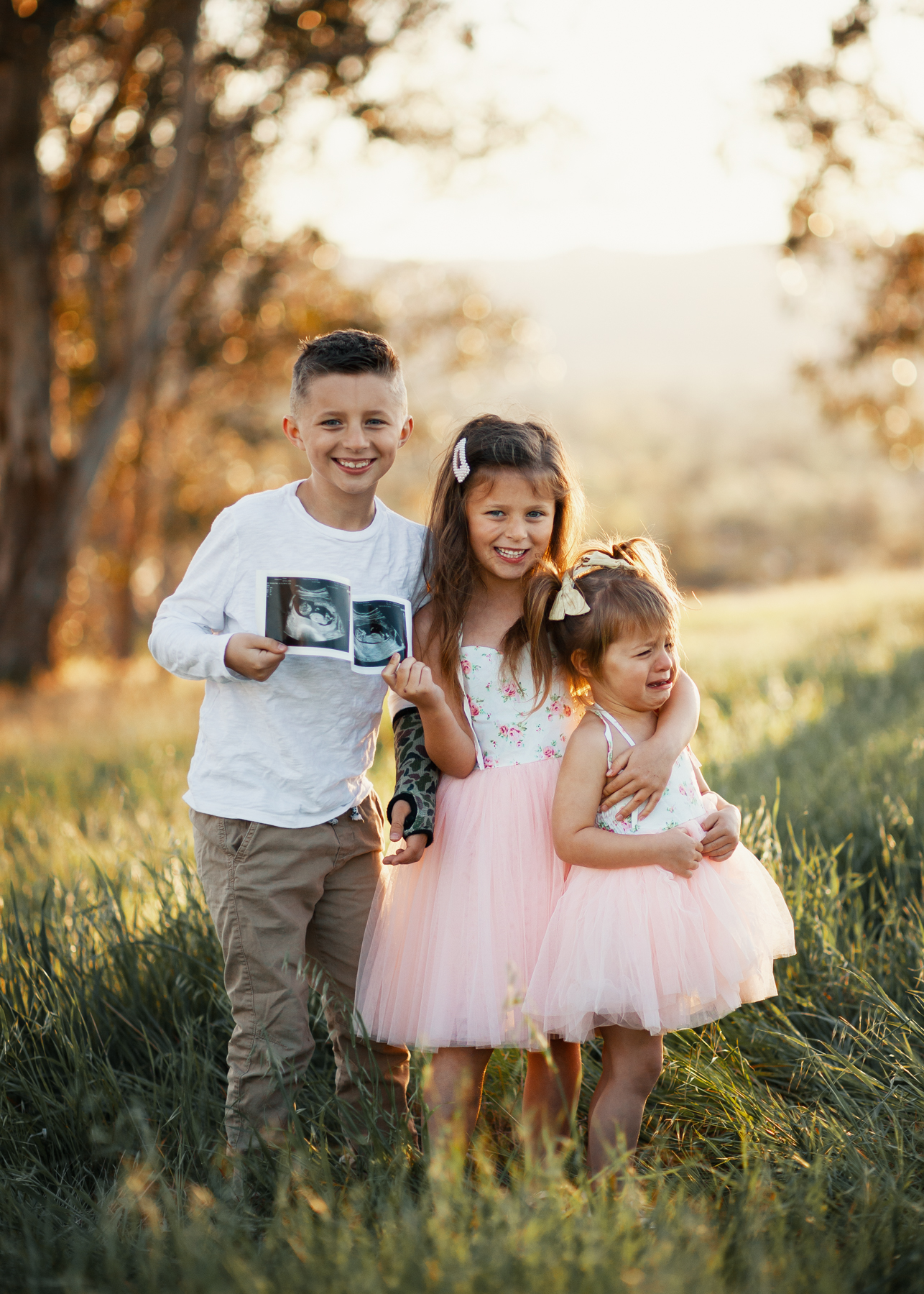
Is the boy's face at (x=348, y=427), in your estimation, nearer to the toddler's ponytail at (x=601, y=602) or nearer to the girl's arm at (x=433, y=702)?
the girl's arm at (x=433, y=702)

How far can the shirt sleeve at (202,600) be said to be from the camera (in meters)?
2.48

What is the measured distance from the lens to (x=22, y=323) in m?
10.8

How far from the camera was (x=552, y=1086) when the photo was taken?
2492 millimetres

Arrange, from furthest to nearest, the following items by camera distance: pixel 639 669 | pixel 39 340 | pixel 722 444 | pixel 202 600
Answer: pixel 722 444, pixel 39 340, pixel 202 600, pixel 639 669

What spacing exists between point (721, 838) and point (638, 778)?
0.25 metres

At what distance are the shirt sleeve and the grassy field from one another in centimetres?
104

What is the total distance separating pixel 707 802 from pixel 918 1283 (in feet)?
3.57

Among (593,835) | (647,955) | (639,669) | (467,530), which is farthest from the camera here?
(467,530)

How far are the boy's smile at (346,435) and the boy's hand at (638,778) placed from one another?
0.92m

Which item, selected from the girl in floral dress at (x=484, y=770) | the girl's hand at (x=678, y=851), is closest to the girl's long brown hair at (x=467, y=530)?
the girl in floral dress at (x=484, y=770)

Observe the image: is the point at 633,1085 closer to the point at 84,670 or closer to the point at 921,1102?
the point at 921,1102

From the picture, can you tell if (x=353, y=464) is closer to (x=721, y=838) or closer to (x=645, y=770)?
(x=645, y=770)

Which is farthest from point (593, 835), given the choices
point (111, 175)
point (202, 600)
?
point (111, 175)

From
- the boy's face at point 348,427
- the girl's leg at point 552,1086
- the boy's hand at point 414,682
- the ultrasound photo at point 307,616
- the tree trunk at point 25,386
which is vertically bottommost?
the girl's leg at point 552,1086
